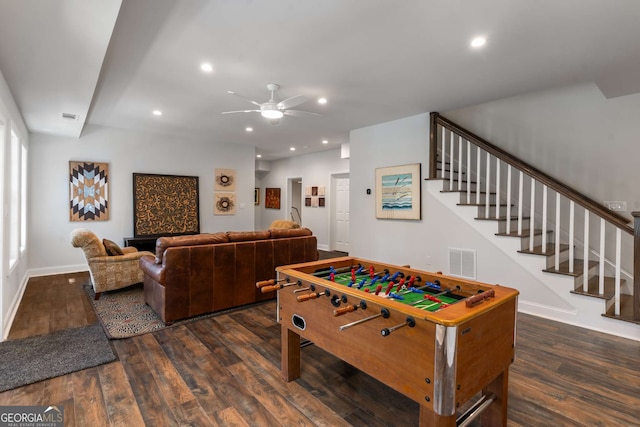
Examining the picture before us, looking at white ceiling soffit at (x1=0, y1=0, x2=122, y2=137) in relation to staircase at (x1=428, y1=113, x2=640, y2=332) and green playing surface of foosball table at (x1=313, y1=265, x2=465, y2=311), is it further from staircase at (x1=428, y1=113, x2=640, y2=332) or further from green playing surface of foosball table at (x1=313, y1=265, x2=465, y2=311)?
staircase at (x1=428, y1=113, x2=640, y2=332)

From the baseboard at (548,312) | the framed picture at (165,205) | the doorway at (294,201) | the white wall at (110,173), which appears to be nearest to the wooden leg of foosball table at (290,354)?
the baseboard at (548,312)

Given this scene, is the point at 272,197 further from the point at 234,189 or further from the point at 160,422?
the point at 160,422

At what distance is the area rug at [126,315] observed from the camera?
3074 mm

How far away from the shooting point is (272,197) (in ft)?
32.9

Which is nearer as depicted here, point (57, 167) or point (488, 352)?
point (488, 352)

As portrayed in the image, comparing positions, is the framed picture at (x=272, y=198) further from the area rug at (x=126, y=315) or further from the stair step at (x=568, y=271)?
the stair step at (x=568, y=271)

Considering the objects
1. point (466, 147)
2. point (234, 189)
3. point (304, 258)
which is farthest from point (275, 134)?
point (466, 147)

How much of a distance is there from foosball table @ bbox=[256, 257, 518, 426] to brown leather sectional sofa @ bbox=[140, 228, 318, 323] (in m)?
1.46

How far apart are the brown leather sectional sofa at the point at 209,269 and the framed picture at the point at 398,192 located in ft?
6.65

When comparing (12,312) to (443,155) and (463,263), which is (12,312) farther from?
(443,155)

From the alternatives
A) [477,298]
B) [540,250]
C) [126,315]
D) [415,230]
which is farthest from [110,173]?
[540,250]

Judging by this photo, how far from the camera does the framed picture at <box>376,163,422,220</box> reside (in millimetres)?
4961

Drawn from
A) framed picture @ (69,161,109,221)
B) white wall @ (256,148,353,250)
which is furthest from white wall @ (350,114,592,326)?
framed picture @ (69,161,109,221)

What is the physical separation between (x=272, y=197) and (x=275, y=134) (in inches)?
154
